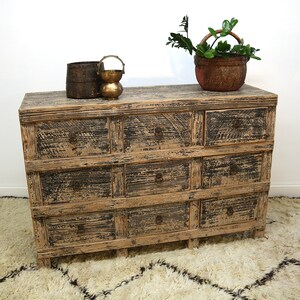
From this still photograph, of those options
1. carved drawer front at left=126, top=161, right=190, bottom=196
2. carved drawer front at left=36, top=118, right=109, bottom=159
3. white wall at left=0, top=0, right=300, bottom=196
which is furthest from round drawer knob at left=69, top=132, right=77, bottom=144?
white wall at left=0, top=0, right=300, bottom=196

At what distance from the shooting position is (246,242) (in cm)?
196

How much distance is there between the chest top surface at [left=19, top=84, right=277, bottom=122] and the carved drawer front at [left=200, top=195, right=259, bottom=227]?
48cm

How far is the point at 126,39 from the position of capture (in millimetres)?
2125

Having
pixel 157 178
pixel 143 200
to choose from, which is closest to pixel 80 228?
pixel 143 200

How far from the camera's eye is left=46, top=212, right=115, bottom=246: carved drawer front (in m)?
1.75

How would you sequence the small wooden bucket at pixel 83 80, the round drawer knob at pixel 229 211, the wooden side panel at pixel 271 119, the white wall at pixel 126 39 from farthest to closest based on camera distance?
the white wall at pixel 126 39
the round drawer knob at pixel 229 211
the wooden side panel at pixel 271 119
the small wooden bucket at pixel 83 80

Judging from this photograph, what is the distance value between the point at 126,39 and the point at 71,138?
0.78m

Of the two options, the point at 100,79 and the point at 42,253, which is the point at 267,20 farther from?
the point at 42,253

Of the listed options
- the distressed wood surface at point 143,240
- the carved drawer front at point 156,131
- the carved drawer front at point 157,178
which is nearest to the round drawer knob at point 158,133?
the carved drawer front at point 156,131

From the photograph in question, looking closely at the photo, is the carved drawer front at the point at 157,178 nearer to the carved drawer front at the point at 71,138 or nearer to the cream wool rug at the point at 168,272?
the carved drawer front at the point at 71,138

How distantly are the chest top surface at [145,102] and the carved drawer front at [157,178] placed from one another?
0.27 m

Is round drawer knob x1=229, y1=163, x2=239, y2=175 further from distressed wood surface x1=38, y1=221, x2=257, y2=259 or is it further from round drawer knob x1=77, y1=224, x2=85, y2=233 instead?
round drawer knob x1=77, y1=224, x2=85, y2=233

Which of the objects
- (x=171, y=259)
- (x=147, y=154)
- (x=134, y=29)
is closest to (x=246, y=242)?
(x=171, y=259)

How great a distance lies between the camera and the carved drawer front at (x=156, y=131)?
1.67 meters
